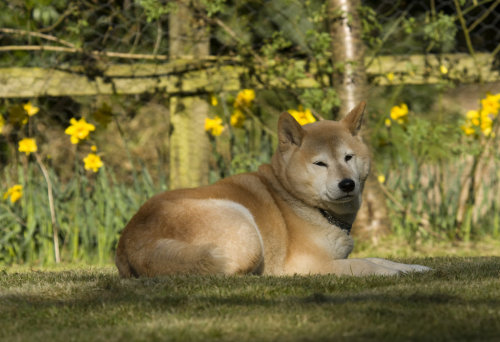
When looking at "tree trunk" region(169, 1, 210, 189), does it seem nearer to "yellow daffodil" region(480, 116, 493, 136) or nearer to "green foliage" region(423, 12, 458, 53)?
"green foliage" region(423, 12, 458, 53)

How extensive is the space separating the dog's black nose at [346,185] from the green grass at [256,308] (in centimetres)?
45

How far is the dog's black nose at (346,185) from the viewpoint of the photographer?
3.22 metres

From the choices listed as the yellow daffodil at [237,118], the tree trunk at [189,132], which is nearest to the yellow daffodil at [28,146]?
the tree trunk at [189,132]

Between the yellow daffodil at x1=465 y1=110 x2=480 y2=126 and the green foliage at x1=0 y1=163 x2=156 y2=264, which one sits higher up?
the yellow daffodil at x1=465 y1=110 x2=480 y2=126

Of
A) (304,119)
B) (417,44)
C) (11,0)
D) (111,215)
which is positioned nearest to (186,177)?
(111,215)

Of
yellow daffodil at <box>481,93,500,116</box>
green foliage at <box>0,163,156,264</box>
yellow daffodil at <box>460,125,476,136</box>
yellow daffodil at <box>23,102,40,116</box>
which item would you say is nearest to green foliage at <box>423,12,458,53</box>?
yellow daffodil at <box>481,93,500,116</box>

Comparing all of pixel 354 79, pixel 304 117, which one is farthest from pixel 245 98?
pixel 354 79

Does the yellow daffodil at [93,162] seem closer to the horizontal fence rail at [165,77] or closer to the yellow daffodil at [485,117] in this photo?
the horizontal fence rail at [165,77]

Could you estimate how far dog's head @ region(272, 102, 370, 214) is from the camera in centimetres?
329

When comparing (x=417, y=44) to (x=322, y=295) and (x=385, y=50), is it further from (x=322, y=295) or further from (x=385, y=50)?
(x=322, y=295)

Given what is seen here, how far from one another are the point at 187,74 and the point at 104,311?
305 centimetres

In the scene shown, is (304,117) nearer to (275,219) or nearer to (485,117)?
(485,117)

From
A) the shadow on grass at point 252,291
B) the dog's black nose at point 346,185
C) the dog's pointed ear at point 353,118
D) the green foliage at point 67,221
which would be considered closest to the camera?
the shadow on grass at point 252,291

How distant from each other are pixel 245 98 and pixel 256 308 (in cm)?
288
